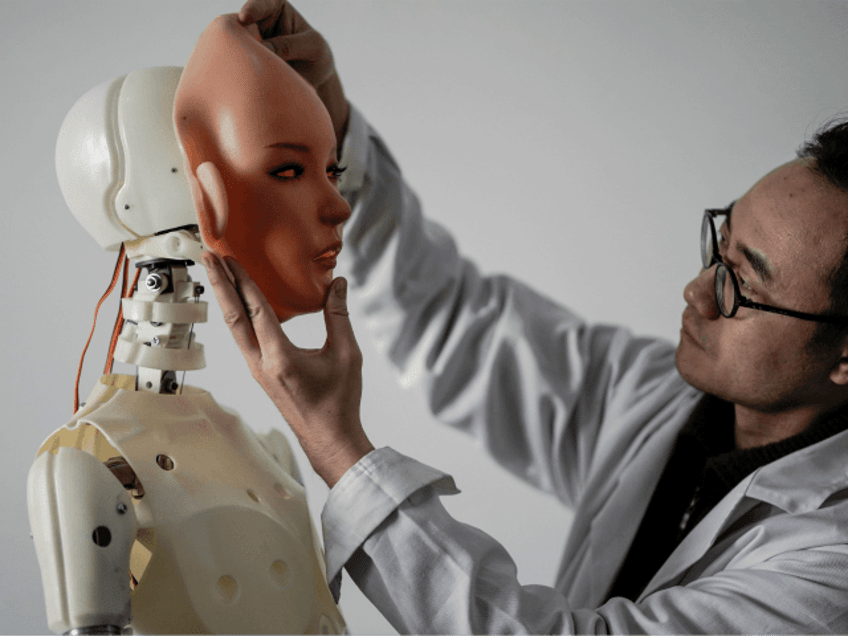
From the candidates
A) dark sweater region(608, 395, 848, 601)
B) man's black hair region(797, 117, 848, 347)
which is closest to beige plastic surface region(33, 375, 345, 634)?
dark sweater region(608, 395, 848, 601)

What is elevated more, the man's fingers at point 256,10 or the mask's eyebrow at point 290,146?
the man's fingers at point 256,10

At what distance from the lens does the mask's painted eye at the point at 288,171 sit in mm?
968

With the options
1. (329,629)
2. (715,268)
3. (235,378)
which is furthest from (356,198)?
(329,629)

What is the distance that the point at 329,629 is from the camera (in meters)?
1.03

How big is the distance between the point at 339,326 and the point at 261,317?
0.12 m

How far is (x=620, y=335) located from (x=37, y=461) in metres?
1.31

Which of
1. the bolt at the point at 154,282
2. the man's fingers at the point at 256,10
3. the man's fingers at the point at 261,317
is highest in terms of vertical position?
the man's fingers at the point at 256,10

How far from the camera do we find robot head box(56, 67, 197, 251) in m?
0.96

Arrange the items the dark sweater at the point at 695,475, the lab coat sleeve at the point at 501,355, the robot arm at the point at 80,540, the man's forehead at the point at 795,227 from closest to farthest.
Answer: the robot arm at the point at 80,540, the man's forehead at the point at 795,227, the dark sweater at the point at 695,475, the lab coat sleeve at the point at 501,355

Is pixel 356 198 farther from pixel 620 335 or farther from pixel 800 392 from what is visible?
pixel 800 392

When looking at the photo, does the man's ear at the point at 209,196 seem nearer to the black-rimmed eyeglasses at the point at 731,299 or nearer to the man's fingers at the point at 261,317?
the man's fingers at the point at 261,317

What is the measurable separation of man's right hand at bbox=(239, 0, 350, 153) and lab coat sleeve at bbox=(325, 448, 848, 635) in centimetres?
62

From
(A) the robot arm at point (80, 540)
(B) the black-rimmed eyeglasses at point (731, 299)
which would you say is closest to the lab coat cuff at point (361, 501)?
(A) the robot arm at point (80, 540)

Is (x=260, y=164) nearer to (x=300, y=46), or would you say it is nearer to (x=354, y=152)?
(x=300, y=46)
